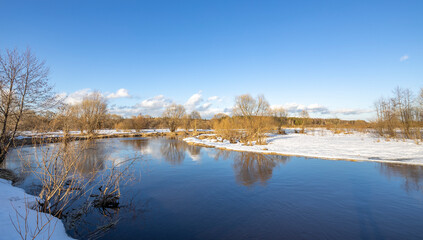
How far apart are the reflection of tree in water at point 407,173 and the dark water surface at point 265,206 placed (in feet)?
0.11

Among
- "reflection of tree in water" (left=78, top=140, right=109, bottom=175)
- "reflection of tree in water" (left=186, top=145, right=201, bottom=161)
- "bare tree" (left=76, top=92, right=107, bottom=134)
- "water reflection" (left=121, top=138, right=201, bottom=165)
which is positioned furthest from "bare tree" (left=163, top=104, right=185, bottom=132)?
"reflection of tree in water" (left=78, top=140, right=109, bottom=175)

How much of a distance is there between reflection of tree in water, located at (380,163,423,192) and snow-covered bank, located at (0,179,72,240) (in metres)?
11.8

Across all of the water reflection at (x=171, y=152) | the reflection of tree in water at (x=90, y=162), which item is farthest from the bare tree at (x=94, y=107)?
the reflection of tree in water at (x=90, y=162)

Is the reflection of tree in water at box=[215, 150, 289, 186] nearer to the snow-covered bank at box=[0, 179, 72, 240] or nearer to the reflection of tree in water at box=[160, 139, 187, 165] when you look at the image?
the reflection of tree in water at box=[160, 139, 187, 165]

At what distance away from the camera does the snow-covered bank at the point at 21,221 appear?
12.0 ft

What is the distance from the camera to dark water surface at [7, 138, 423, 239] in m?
5.12

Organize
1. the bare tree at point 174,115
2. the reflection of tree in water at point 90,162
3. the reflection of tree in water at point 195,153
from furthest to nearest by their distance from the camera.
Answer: the bare tree at point 174,115 < the reflection of tree in water at point 195,153 < the reflection of tree in water at point 90,162

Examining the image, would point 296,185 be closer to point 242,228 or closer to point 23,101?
point 242,228

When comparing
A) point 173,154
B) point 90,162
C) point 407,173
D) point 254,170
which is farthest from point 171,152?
point 407,173

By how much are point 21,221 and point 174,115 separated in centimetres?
4447

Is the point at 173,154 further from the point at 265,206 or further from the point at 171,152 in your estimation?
the point at 265,206

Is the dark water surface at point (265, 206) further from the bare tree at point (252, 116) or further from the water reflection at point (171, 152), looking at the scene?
the bare tree at point (252, 116)

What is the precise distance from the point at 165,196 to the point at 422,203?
898 cm

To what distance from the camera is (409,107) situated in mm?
24266
